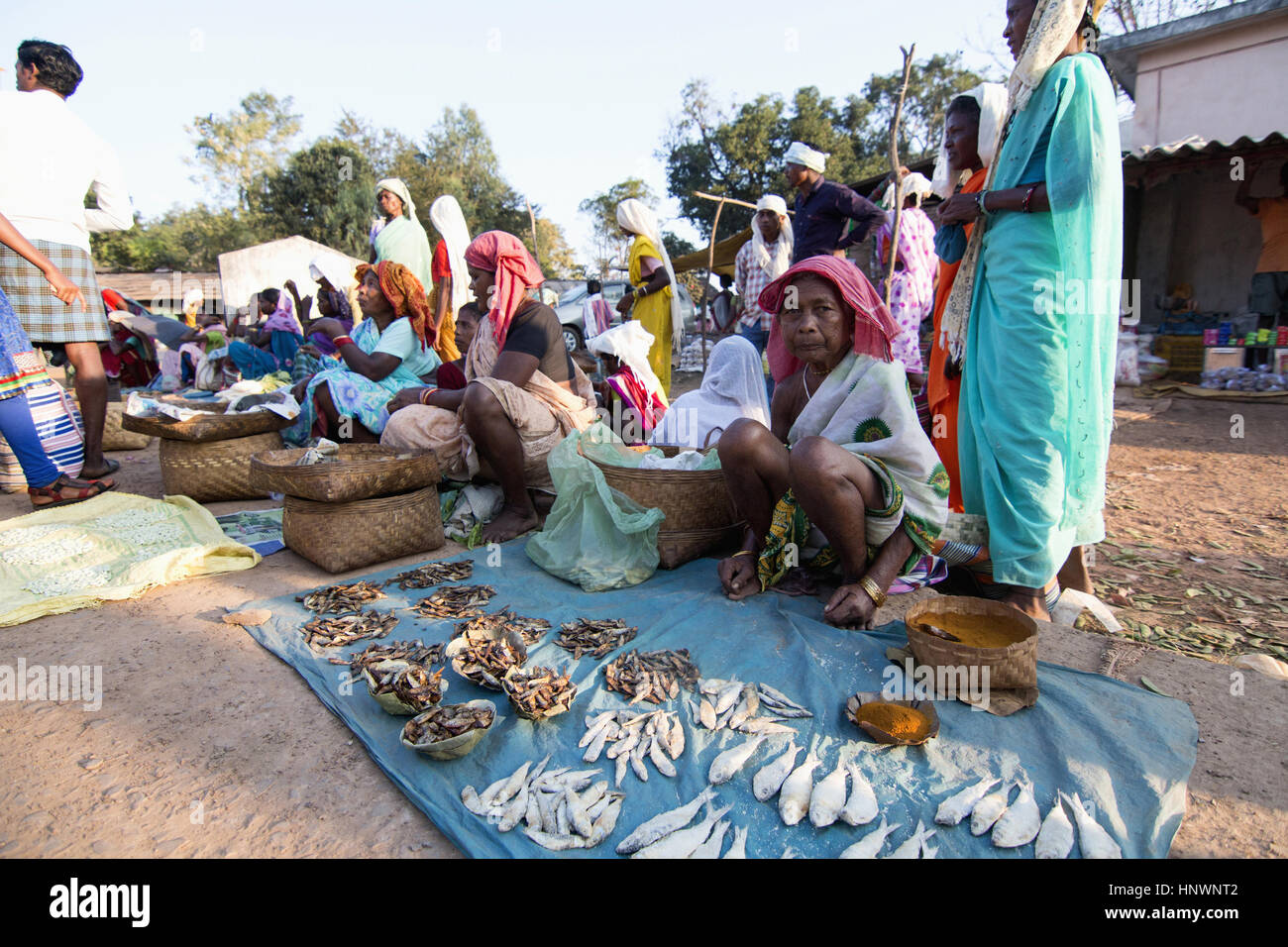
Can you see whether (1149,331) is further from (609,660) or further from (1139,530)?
(609,660)

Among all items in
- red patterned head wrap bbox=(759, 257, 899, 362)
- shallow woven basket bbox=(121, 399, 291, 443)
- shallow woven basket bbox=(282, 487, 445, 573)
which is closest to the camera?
red patterned head wrap bbox=(759, 257, 899, 362)

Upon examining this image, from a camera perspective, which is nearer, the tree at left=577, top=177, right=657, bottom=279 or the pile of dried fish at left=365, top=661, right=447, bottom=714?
the pile of dried fish at left=365, top=661, right=447, bottom=714

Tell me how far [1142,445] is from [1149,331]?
4.12m

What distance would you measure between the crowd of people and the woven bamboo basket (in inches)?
12.3

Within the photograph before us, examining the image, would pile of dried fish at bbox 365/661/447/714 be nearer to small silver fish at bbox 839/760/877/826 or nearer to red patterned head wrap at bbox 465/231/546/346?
small silver fish at bbox 839/760/877/826

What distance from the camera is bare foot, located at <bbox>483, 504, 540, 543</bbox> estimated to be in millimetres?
3713

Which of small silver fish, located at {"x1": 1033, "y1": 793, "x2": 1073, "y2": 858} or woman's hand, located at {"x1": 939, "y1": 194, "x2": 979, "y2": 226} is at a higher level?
woman's hand, located at {"x1": 939, "y1": 194, "x2": 979, "y2": 226}

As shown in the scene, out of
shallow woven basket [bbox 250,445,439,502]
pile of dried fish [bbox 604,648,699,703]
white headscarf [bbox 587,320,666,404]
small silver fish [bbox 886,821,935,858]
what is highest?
white headscarf [bbox 587,320,666,404]

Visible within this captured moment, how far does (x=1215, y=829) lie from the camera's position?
1557mm

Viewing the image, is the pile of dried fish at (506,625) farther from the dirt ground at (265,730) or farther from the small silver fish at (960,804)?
the small silver fish at (960,804)

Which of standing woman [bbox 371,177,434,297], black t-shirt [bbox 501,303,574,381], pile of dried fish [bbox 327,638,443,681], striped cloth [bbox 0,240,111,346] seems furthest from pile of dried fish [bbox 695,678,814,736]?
standing woman [bbox 371,177,434,297]

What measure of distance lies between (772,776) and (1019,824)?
54 centimetres

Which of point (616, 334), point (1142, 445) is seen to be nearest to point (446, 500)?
point (616, 334)

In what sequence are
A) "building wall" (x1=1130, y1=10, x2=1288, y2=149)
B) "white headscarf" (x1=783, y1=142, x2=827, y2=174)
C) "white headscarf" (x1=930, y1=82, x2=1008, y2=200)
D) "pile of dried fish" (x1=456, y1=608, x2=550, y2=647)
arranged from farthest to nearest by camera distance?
"building wall" (x1=1130, y1=10, x2=1288, y2=149) → "white headscarf" (x1=783, y1=142, x2=827, y2=174) → "white headscarf" (x1=930, y1=82, x2=1008, y2=200) → "pile of dried fish" (x1=456, y1=608, x2=550, y2=647)
